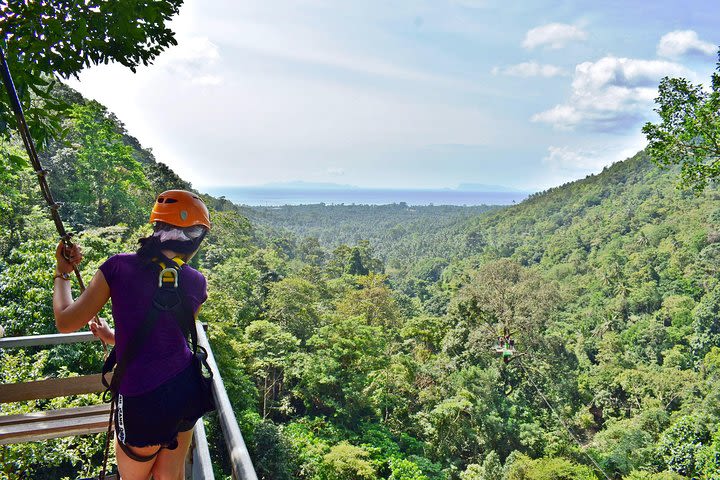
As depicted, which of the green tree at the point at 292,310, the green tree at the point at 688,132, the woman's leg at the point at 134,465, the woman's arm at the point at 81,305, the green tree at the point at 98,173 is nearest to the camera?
the woman's arm at the point at 81,305

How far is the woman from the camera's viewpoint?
141 cm

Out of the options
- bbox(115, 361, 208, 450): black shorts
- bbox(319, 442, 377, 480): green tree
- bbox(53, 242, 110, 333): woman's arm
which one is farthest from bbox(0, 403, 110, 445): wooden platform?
bbox(319, 442, 377, 480): green tree

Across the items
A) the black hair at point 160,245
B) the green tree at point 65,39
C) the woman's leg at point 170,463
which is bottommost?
the woman's leg at point 170,463

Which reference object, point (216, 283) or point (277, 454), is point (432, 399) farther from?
point (216, 283)

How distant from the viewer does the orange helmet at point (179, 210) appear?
1.57 metres

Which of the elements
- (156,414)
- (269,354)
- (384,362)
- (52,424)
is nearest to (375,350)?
(384,362)

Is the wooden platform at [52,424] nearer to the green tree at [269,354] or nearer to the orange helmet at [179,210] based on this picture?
the orange helmet at [179,210]

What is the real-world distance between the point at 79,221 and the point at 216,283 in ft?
21.3

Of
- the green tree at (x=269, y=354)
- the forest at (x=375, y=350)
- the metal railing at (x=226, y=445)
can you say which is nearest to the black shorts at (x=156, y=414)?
the metal railing at (x=226, y=445)

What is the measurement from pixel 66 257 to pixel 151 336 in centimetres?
41

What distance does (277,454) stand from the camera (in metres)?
11.8

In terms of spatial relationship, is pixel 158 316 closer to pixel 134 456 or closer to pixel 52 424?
pixel 134 456

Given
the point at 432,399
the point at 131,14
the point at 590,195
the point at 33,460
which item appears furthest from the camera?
the point at 590,195

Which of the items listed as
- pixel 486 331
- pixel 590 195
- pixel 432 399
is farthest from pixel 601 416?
pixel 590 195
